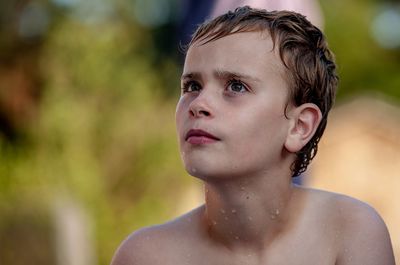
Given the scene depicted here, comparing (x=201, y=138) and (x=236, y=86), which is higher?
(x=236, y=86)

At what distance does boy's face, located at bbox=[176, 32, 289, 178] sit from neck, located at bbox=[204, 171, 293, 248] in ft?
0.24

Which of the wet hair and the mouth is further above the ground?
the wet hair

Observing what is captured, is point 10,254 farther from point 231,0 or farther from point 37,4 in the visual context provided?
point 37,4

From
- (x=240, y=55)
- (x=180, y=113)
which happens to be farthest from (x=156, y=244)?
(x=240, y=55)

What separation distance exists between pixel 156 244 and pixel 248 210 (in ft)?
1.04

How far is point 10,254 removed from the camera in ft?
23.1

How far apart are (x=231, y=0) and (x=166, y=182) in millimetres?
5141

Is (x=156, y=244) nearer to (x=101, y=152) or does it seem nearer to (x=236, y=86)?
(x=236, y=86)

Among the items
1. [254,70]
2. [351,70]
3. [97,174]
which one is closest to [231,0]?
[254,70]

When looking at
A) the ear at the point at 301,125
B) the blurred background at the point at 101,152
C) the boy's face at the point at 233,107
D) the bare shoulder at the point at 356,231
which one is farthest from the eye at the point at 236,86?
the blurred background at the point at 101,152

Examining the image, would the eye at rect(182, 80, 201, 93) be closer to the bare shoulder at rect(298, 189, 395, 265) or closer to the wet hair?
the wet hair

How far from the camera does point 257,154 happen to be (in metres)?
2.64

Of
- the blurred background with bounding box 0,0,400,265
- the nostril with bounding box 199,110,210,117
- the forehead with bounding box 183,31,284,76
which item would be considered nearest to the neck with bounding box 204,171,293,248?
the nostril with bounding box 199,110,210,117

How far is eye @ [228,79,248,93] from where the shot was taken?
260cm
